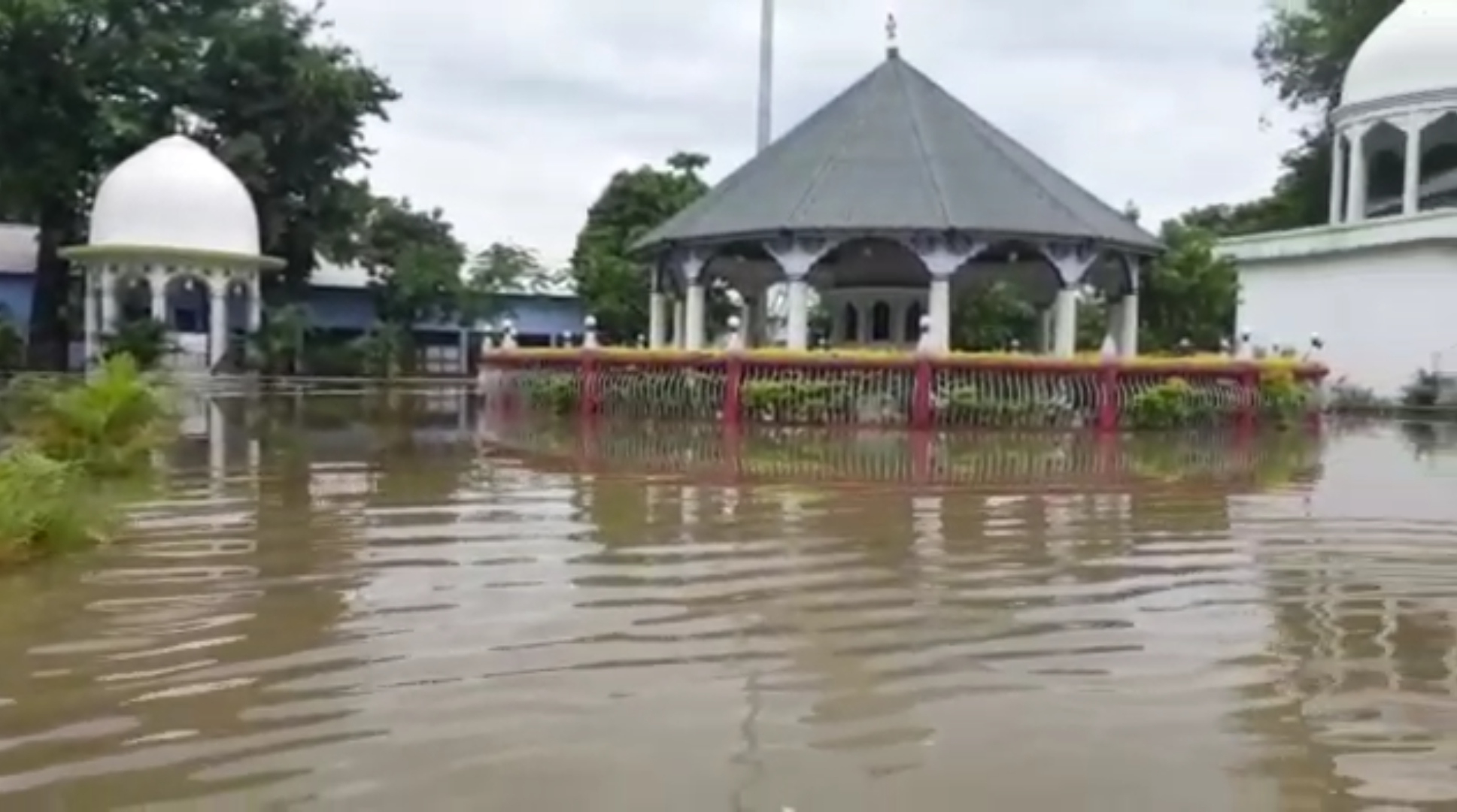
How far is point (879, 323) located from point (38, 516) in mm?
19653

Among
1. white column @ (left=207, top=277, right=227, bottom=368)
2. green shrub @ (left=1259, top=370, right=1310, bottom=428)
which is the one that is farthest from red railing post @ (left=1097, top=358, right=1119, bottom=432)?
white column @ (left=207, top=277, right=227, bottom=368)

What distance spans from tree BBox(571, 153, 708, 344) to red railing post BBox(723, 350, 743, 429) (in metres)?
17.1

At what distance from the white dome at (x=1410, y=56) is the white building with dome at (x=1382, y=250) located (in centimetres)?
2

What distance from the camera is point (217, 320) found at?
3462 cm

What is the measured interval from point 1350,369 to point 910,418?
660 inches

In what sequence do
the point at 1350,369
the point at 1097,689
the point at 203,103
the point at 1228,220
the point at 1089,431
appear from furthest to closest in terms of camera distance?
the point at 1228,220
the point at 203,103
the point at 1350,369
the point at 1089,431
the point at 1097,689

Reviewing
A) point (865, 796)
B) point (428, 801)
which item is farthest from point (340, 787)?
point (865, 796)

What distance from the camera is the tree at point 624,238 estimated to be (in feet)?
128

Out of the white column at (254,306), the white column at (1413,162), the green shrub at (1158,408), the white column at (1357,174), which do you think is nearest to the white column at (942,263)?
the green shrub at (1158,408)

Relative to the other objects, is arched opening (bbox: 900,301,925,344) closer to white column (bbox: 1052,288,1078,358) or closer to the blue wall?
white column (bbox: 1052,288,1078,358)

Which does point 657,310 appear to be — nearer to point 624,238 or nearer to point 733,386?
point 733,386

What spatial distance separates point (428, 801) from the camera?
13.9ft

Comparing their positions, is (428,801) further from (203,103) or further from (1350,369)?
(203,103)

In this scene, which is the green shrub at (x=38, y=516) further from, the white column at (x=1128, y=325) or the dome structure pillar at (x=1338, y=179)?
the dome structure pillar at (x=1338, y=179)
